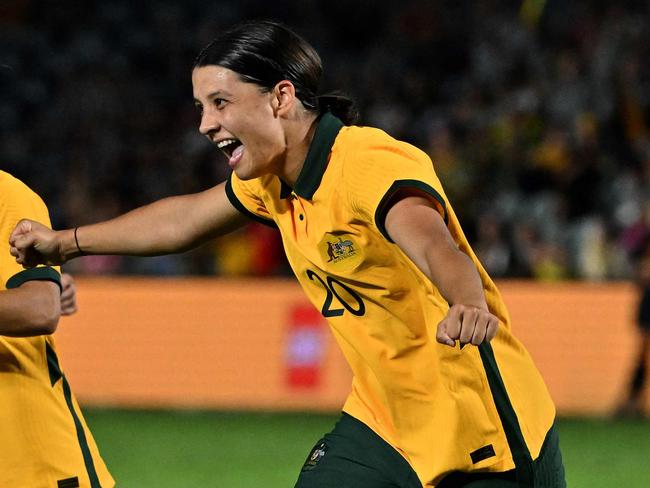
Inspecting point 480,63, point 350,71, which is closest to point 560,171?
point 480,63

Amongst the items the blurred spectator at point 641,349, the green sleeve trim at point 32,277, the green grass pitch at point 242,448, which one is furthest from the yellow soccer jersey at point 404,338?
the blurred spectator at point 641,349

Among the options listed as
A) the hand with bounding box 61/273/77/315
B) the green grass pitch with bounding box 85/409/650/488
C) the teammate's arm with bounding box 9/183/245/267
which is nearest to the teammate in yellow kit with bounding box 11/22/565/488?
the teammate's arm with bounding box 9/183/245/267

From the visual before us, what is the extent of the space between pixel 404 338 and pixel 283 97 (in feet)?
2.57

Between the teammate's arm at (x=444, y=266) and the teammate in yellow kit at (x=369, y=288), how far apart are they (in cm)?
18

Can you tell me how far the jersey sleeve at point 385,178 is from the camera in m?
3.43

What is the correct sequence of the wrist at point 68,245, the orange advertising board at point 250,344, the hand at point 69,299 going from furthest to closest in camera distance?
the orange advertising board at point 250,344, the hand at point 69,299, the wrist at point 68,245

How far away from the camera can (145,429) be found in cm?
1184

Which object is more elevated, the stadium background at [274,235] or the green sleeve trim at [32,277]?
the green sleeve trim at [32,277]

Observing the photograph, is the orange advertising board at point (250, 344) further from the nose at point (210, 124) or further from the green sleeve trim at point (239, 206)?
the nose at point (210, 124)

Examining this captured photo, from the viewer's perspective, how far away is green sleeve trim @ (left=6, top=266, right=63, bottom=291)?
394cm

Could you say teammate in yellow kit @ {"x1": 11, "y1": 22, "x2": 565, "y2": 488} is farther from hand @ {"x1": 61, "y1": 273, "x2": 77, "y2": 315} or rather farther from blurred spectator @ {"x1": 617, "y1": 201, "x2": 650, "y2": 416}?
blurred spectator @ {"x1": 617, "y1": 201, "x2": 650, "y2": 416}

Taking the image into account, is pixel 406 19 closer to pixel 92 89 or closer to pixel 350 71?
pixel 350 71

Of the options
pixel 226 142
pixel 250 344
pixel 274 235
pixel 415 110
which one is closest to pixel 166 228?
pixel 226 142

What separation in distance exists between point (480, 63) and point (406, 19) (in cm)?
165
